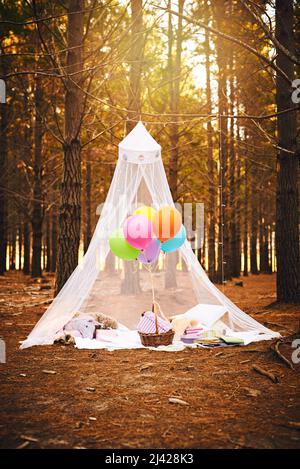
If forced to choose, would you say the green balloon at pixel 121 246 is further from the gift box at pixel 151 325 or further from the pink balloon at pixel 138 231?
the gift box at pixel 151 325

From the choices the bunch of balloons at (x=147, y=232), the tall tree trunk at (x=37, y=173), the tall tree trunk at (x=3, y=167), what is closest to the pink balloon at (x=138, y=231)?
the bunch of balloons at (x=147, y=232)

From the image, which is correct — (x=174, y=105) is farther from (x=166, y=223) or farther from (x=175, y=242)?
(x=166, y=223)

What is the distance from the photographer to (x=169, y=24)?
44.1ft

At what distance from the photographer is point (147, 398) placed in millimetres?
3824

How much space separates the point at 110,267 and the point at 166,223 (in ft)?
7.38

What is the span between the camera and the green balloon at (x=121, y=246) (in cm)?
618

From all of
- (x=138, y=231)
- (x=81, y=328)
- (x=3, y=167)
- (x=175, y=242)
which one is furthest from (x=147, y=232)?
(x=3, y=167)

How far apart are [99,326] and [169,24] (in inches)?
414

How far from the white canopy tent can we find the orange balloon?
928 millimetres

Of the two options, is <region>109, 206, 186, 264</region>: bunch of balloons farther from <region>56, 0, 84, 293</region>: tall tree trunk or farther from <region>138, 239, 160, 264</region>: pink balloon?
<region>56, 0, 84, 293</region>: tall tree trunk

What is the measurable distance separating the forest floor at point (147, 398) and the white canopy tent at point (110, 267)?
0.55 meters

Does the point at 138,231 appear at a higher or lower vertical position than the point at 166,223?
lower

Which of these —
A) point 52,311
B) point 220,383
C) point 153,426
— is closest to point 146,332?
point 52,311
